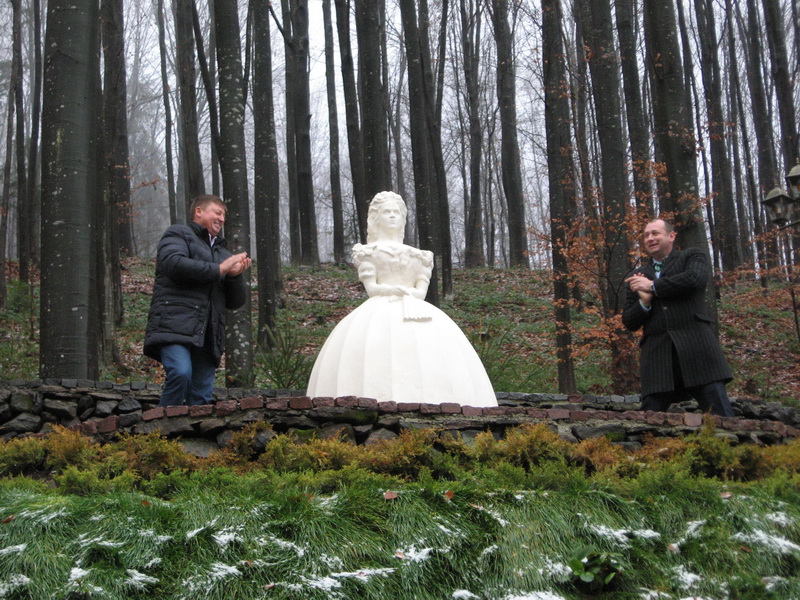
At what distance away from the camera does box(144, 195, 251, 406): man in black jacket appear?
5.45 metres

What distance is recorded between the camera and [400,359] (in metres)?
5.80

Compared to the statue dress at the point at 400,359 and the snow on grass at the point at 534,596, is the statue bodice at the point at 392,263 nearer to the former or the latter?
the statue dress at the point at 400,359

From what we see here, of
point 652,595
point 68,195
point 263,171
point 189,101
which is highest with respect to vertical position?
point 189,101

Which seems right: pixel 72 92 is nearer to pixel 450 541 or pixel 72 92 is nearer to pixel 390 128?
pixel 450 541

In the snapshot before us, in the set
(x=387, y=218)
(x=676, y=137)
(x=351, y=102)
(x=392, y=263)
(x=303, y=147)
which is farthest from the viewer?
(x=303, y=147)

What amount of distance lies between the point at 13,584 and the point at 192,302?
271 cm

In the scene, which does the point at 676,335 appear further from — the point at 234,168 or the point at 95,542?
the point at 234,168

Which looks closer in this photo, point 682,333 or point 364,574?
point 364,574

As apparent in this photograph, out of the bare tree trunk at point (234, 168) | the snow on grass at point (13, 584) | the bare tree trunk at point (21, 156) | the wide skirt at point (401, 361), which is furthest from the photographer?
the bare tree trunk at point (21, 156)

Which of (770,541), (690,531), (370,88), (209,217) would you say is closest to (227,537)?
(690,531)

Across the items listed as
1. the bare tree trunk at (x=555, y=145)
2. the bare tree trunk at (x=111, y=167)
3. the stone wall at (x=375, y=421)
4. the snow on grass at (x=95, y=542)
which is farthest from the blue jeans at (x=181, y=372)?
the bare tree trunk at (x=555, y=145)

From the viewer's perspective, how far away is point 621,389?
10.5 metres

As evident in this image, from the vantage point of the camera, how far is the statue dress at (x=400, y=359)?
574 centimetres

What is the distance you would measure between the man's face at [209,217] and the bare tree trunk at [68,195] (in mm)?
1760
